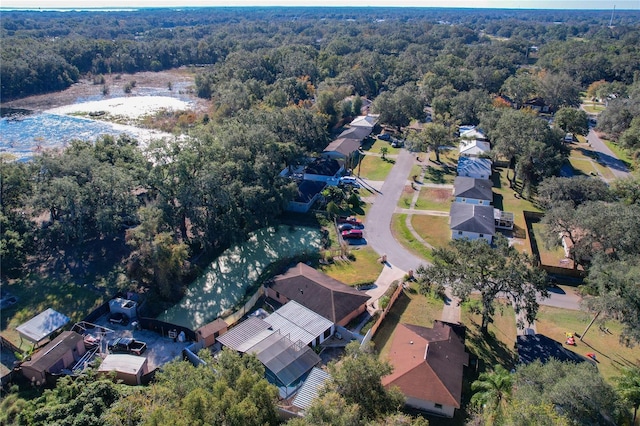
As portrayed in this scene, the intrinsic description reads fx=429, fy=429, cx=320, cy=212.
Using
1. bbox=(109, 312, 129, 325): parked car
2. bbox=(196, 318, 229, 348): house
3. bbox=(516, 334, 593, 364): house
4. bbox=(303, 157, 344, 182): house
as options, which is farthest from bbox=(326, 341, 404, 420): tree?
bbox=(303, 157, 344, 182): house

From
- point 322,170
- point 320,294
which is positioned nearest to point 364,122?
point 322,170

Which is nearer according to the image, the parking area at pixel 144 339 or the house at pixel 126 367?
the house at pixel 126 367

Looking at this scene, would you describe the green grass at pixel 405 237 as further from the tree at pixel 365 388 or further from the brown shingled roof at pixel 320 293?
the tree at pixel 365 388

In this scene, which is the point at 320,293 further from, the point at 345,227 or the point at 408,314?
the point at 345,227

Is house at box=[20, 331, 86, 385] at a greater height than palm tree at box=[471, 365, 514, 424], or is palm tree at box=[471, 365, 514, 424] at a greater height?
palm tree at box=[471, 365, 514, 424]

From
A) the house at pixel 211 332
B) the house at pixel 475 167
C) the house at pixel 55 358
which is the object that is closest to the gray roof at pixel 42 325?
the house at pixel 55 358

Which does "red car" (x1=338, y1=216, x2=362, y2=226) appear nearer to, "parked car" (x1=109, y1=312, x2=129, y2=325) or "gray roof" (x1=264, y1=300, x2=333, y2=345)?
"gray roof" (x1=264, y1=300, x2=333, y2=345)
